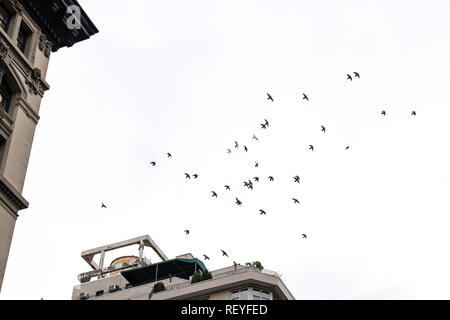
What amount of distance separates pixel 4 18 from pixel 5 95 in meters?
4.73

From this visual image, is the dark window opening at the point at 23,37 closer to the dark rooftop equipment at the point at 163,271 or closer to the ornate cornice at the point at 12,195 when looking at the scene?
the ornate cornice at the point at 12,195

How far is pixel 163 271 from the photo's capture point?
7275 cm

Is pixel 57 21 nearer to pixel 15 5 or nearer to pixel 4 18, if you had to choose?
pixel 15 5

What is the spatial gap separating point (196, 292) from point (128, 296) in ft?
39.5

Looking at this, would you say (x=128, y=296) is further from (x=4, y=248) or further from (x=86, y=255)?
(x=4, y=248)

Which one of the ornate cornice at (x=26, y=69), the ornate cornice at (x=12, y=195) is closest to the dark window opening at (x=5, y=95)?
the ornate cornice at (x=26, y=69)

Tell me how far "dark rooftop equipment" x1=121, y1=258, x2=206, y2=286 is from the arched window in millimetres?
35409

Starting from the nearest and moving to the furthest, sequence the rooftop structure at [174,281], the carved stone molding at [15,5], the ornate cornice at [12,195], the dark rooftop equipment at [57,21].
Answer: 1. the ornate cornice at [12,195]
2. the carved stone molding at [15,5]
3. the dark rooftop equipment at [57,21]
4. the rooftop structure at [174,281]

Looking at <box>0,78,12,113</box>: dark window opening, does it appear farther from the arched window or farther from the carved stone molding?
the carved stone molding

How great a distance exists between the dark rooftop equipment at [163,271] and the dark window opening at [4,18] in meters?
34.9

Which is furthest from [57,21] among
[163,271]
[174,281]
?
[163,271]

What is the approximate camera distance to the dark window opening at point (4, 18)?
40438mm
